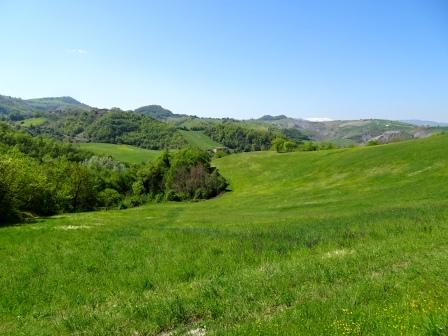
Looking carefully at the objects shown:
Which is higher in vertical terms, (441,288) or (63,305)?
(441,288)

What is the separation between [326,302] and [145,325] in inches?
185

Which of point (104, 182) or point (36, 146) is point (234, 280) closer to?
point (104, 182)

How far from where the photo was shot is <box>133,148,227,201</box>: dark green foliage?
113 meters

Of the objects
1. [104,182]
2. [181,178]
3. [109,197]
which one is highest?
[181,178]

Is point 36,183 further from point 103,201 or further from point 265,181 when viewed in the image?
point 265,181

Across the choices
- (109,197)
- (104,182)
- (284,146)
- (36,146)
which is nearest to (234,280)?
(109,197)

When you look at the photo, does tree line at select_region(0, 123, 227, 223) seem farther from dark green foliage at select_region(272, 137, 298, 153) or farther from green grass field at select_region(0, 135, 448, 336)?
green grass field at select_region(0, 135, 448, 336)

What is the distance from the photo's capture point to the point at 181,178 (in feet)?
384

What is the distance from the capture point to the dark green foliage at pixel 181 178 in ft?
371

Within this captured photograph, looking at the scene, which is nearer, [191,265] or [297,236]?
[191,265]

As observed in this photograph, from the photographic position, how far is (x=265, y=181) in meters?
106

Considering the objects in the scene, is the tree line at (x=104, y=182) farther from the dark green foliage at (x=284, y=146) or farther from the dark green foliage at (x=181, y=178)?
the dark green foliage at (x=284, y=146)

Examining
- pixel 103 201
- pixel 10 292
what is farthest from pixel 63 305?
pixel 103 201

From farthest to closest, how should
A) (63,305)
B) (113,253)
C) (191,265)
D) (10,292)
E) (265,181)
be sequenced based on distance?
(265,181) → (113,253) → (191,265) → (10,292) → (63,305)
